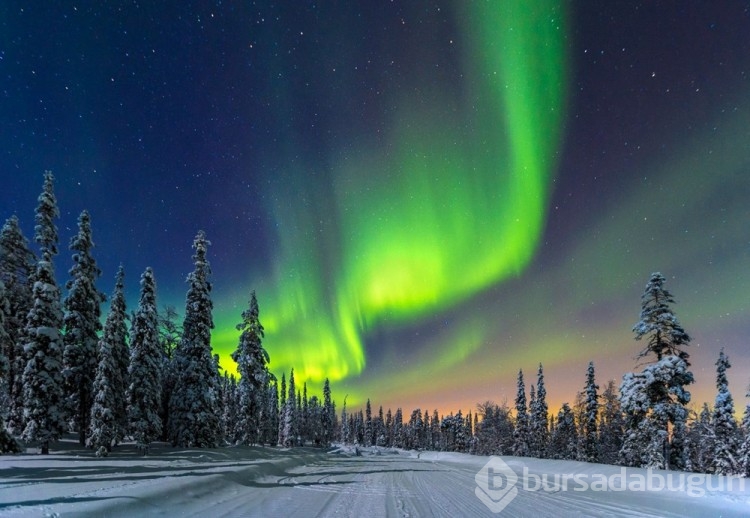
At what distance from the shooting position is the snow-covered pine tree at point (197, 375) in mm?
32125

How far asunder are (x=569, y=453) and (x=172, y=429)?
59.5 metres

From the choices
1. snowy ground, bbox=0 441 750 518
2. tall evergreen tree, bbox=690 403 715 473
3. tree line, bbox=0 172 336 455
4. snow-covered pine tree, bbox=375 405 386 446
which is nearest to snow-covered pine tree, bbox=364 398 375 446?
snow-covered pine tree, bbox=375 405 386 446

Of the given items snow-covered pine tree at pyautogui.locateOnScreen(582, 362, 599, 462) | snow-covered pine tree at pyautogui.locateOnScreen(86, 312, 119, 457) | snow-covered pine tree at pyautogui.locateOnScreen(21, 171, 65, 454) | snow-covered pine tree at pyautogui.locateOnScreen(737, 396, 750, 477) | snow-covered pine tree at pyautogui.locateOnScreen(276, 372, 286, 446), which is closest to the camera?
snow-covered pine tree at pyautogui.locateOnScreen(21, 171, 65, 454)

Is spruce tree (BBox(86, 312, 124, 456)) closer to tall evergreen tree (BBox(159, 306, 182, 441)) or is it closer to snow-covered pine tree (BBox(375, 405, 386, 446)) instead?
Result: tall evergreen tree (BBox(159, 306, 182, 441))

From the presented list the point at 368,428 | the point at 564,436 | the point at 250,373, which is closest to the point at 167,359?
the point at 250,373

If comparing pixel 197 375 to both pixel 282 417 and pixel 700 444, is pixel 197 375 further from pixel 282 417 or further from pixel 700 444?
pixel 700 444

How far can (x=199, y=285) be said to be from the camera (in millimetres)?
35156

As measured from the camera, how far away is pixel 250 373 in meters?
43.2

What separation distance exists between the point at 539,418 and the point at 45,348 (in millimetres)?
60112

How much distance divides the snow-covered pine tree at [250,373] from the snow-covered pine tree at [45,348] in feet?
58.2

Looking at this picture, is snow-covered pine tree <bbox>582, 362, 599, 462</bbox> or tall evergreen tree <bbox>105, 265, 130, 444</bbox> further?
snow-covered pine tree <bbox>582, 362, 599, 462</bbox>

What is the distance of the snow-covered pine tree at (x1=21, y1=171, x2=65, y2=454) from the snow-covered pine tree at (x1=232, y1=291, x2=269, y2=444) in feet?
58.2

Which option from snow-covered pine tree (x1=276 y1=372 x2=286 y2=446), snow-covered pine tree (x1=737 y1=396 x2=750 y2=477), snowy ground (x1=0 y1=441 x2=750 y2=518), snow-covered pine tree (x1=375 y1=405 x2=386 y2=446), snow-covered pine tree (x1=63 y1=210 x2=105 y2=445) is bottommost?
snow-covered pine tree (x1=375 y1=405 x2=386 y2=446)

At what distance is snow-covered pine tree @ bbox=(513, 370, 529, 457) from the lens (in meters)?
60.5
